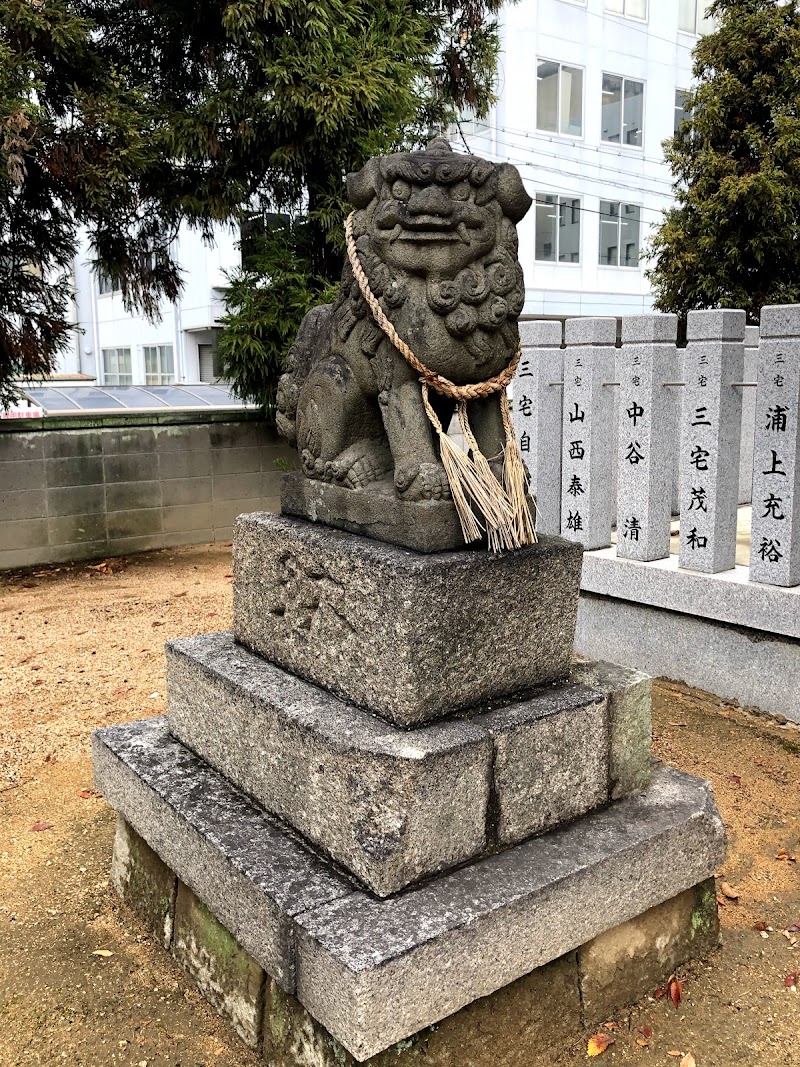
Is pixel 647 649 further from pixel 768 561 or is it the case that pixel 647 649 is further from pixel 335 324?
pixel 335 324

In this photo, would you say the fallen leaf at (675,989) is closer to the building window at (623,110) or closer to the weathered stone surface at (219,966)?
the weathered stone surface at (219,966)

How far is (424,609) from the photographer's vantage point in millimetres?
2117

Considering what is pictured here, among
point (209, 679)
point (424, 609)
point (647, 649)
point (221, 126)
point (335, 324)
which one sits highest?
point (221, 126)

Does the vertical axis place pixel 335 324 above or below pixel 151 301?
below

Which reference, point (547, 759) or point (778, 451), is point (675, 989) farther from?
point (778, 451)

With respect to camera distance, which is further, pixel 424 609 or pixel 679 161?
pixel 679 161

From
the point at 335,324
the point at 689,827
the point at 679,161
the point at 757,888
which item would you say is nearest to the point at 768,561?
the point at 757,888

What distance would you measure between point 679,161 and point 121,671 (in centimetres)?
896

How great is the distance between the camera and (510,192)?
2.30 metres

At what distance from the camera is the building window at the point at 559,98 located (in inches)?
615

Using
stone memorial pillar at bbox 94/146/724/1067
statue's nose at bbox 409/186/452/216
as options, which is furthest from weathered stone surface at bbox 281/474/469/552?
statue's nose at bbox 409/186/452/216

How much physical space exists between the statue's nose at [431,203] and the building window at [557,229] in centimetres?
1495

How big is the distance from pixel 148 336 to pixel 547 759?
18.0m

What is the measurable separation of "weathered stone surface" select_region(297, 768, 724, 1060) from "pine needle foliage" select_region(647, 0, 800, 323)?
8601mm
